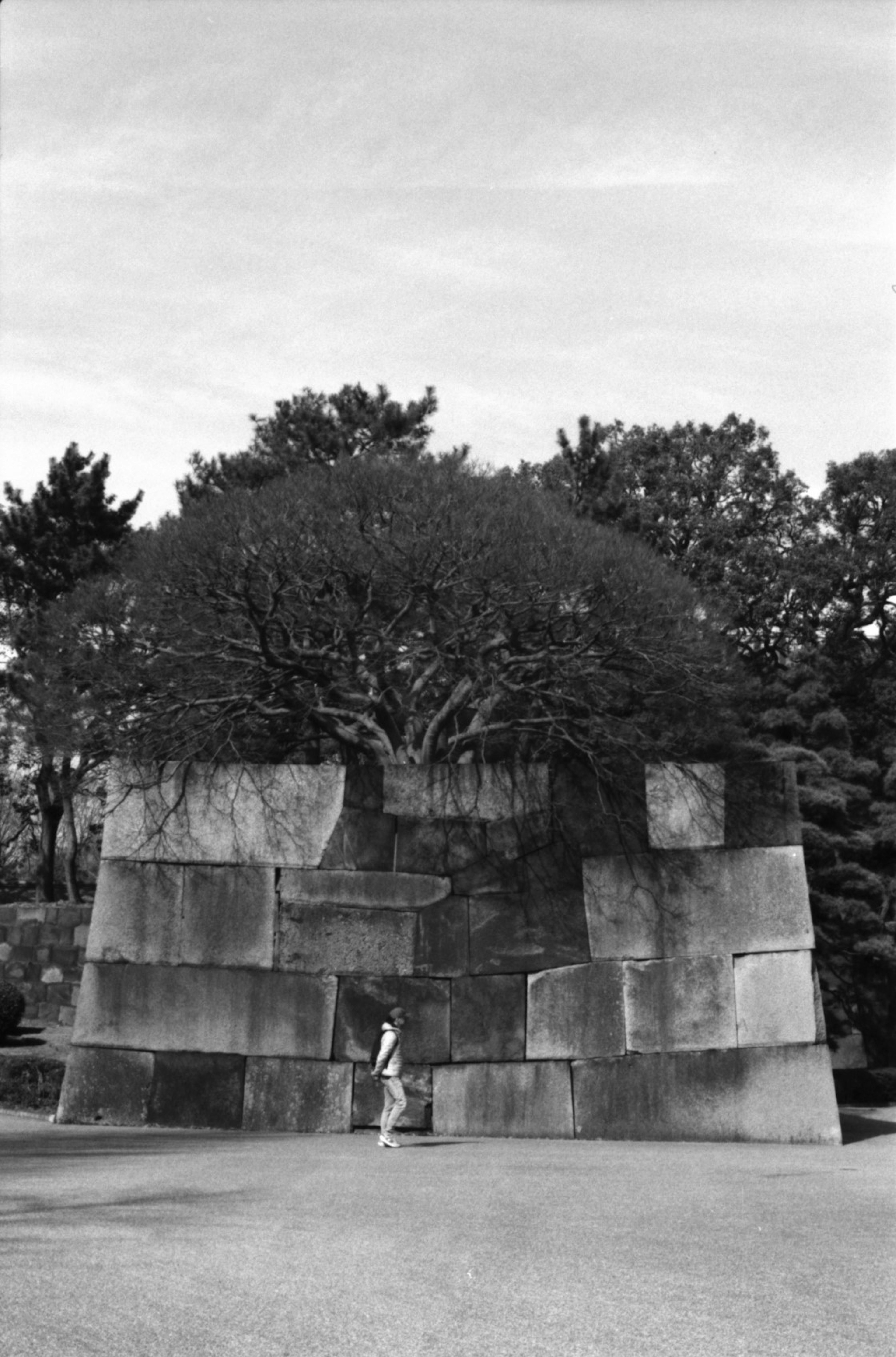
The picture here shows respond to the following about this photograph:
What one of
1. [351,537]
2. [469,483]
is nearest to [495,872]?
[351,537]

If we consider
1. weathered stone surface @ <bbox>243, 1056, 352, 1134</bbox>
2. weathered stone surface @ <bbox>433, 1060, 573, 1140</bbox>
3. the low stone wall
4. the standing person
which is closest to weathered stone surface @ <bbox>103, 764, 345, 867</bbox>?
weathered stone surface @ <bbox>243, 1056, 352, 1134</bbox>

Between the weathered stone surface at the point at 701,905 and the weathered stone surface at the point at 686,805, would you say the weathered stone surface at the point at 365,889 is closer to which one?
the weathered stone surface at the point at 701,905

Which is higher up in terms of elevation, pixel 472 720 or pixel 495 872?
pixel 472 720

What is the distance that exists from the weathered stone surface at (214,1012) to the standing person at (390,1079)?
1389 millimetres

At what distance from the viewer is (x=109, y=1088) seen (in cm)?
1591

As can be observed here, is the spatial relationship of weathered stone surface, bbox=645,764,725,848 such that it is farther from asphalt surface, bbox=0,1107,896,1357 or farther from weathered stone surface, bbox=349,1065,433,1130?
asphalt surface, bbox=0,1107,896,1357

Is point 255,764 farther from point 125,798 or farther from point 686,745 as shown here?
point 686,745

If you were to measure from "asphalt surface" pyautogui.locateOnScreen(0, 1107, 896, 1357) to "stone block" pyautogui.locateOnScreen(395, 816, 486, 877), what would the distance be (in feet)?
15.6

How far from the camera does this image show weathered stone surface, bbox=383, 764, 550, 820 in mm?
16094

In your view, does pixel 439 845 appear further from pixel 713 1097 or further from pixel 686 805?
pixel 713 1097

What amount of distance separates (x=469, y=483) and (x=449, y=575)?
3.23 m

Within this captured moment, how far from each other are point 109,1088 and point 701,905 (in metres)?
6.35

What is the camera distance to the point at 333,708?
1817cm

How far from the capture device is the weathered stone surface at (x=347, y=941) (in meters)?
15.8
